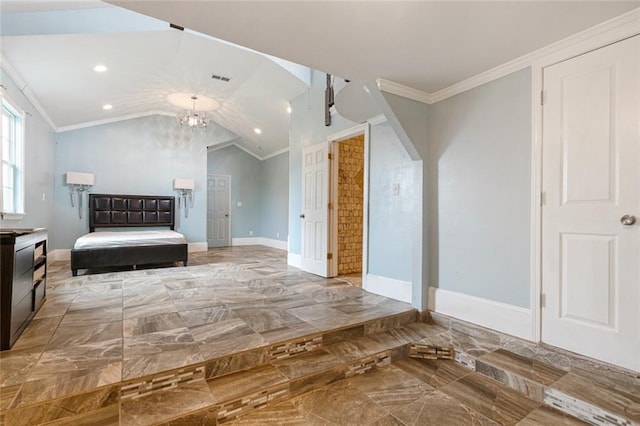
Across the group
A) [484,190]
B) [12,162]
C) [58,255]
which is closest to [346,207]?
[484,190]

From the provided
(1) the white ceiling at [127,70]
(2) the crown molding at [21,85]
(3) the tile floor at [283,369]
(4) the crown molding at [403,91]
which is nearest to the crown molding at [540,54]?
(4) the crown molding at [403,91]

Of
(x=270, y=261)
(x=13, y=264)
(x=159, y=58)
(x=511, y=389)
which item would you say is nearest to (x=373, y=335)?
(x=511, y=389)

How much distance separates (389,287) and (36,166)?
5751 mm

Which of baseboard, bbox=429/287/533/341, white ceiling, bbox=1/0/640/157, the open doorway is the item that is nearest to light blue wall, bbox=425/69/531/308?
baseboard, bbox=429/287/533/341

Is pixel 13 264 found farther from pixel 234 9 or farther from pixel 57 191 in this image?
pixel 57 191

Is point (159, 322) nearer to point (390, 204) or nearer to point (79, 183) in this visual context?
point (390, 204)

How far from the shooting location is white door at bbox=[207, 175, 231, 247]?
8641mm

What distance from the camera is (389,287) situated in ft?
11.7

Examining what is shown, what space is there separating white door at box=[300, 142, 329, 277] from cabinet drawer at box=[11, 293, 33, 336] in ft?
10.6

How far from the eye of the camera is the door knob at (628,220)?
192 centimetres

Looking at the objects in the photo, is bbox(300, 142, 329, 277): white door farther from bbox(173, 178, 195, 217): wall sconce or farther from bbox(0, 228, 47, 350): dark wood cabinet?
bbox(173, 178, 195, 217): wall sconce

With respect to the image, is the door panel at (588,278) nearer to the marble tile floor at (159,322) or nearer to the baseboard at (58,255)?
the marble tile floor at (159,322)

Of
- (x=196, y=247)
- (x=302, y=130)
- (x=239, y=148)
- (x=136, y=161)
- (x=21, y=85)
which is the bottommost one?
(x=196, y=247)

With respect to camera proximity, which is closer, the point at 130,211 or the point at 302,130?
the point at 302,130
